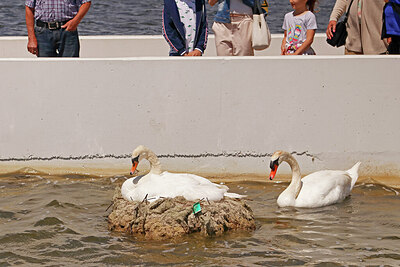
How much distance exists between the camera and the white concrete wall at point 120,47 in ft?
43.2

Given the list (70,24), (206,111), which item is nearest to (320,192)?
(206,111)

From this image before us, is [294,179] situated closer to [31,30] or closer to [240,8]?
[240,8]

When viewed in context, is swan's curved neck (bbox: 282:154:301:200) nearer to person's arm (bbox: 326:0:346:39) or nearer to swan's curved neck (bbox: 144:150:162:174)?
swan's curved neck (bbox: 144:150:162:174)

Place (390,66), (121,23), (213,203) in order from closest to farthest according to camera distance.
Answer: (213,203) < (390,66) < (121,23)

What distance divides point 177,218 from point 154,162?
123cm

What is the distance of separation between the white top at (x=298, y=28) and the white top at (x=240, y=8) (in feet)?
2.05

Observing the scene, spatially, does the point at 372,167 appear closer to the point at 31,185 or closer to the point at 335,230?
the point at 335,230

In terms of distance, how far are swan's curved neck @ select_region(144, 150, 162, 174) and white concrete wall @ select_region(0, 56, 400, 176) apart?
861 millimetres

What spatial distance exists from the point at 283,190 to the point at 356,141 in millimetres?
1107

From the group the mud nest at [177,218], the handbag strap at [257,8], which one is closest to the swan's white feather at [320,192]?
the mud nest at [177,218]

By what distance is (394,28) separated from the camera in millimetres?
10211

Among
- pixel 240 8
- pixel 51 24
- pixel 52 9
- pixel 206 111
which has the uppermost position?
pixel 240 8

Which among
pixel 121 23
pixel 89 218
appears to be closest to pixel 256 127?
pixel 89 218

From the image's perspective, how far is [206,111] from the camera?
10414mm
